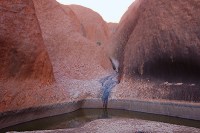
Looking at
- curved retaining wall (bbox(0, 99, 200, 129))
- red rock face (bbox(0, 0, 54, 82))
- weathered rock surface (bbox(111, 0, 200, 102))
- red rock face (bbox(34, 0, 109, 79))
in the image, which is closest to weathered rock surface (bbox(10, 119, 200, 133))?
curved retaining wall (bbox(0, 99, 200, 129))

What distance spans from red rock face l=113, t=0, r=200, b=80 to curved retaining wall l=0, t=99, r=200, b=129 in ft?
7.04

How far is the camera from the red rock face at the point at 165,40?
15.3 m

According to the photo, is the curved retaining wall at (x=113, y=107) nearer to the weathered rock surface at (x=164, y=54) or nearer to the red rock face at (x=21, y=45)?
the weathered rock surface at (x=164, y=54)

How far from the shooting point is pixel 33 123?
48.1 feet

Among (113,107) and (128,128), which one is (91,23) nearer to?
(113,107)

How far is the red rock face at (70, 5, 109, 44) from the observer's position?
4637 cm

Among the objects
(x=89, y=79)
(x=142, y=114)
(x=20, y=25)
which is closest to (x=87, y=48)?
(x=89, y=79)

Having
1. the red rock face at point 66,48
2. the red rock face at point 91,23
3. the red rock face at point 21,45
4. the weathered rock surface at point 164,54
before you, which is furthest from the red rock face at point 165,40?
the red rock face at point 91,23

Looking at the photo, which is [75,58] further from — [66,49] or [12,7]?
[12,7]

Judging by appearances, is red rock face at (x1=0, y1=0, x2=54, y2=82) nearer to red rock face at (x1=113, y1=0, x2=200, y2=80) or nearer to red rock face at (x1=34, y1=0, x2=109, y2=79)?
red rock face at (x1=34, y1=0, x2=109, y2=79)

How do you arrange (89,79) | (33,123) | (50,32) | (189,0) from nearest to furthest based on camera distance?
(33,123)
(189,0)
(89,79)
(50,32)

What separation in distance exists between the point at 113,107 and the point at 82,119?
3108 mm

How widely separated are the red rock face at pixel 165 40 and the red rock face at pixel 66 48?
4.20 metres

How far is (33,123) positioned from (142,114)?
5924mm
